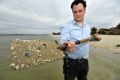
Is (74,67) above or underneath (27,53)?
above

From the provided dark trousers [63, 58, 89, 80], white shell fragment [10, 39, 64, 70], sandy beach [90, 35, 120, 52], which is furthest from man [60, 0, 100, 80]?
sandy beach [90, 35, 120, 52]

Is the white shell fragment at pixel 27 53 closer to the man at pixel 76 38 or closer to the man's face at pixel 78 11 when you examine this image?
the man at pixel 76 38

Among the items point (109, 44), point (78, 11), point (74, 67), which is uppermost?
point (78, 11)

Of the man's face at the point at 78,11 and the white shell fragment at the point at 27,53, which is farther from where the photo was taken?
the white shell fragment at the point at 27,53

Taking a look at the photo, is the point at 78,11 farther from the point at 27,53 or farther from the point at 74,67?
the point at 27,53

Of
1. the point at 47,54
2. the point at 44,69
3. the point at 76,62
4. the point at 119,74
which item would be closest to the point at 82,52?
the point at 76,62

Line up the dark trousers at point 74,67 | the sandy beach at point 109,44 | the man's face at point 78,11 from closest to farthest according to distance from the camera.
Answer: the man's face at point 78,11 → the dark trousers at point 74,67 → the sandy beach at point 109,44

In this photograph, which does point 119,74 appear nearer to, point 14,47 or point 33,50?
point 33,50

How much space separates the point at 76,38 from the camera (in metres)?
3.93

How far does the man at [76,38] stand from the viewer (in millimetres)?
3900

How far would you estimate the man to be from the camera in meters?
3.90

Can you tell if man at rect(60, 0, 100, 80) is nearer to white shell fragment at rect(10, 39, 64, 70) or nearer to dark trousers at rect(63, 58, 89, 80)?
dark trousers at rect(63, 58, 89, 80)

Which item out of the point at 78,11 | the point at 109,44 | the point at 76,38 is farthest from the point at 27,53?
the point at 109,44

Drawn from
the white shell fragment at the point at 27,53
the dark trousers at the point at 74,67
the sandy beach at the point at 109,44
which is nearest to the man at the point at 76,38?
the dark trousers at the point at 74,67
